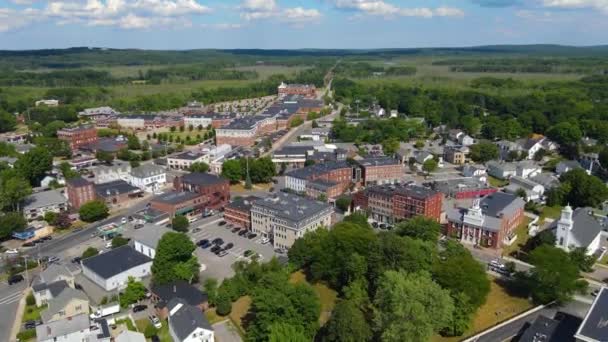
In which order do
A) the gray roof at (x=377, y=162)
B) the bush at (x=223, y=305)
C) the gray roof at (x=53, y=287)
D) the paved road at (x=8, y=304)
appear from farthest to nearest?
the gray roof at (x=377, y=162)
the gray roof at (x=53, y=287)
the bush at (x=223, y=305)
the paved road at (x=8, y=304)

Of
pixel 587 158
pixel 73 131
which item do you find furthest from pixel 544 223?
pixel 73 131

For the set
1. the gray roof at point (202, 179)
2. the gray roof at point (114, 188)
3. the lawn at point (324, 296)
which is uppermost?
the gray roof at point (202, 179)

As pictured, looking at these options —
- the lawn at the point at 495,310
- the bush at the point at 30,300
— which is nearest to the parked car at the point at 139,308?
the bush at the point at 30,300

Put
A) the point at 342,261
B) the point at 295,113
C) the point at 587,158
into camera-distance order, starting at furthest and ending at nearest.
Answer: the point at 295,113 < the point at 587,158 < the point at 342,261

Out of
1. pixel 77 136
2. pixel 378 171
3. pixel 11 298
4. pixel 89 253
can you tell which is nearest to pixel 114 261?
pixel 89 253

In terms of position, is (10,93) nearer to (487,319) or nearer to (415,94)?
(415,94)

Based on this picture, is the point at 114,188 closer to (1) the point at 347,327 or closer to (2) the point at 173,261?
(2) the point at 173,261

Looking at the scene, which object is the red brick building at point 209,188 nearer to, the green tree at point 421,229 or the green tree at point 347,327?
the green tree at point 421,229
